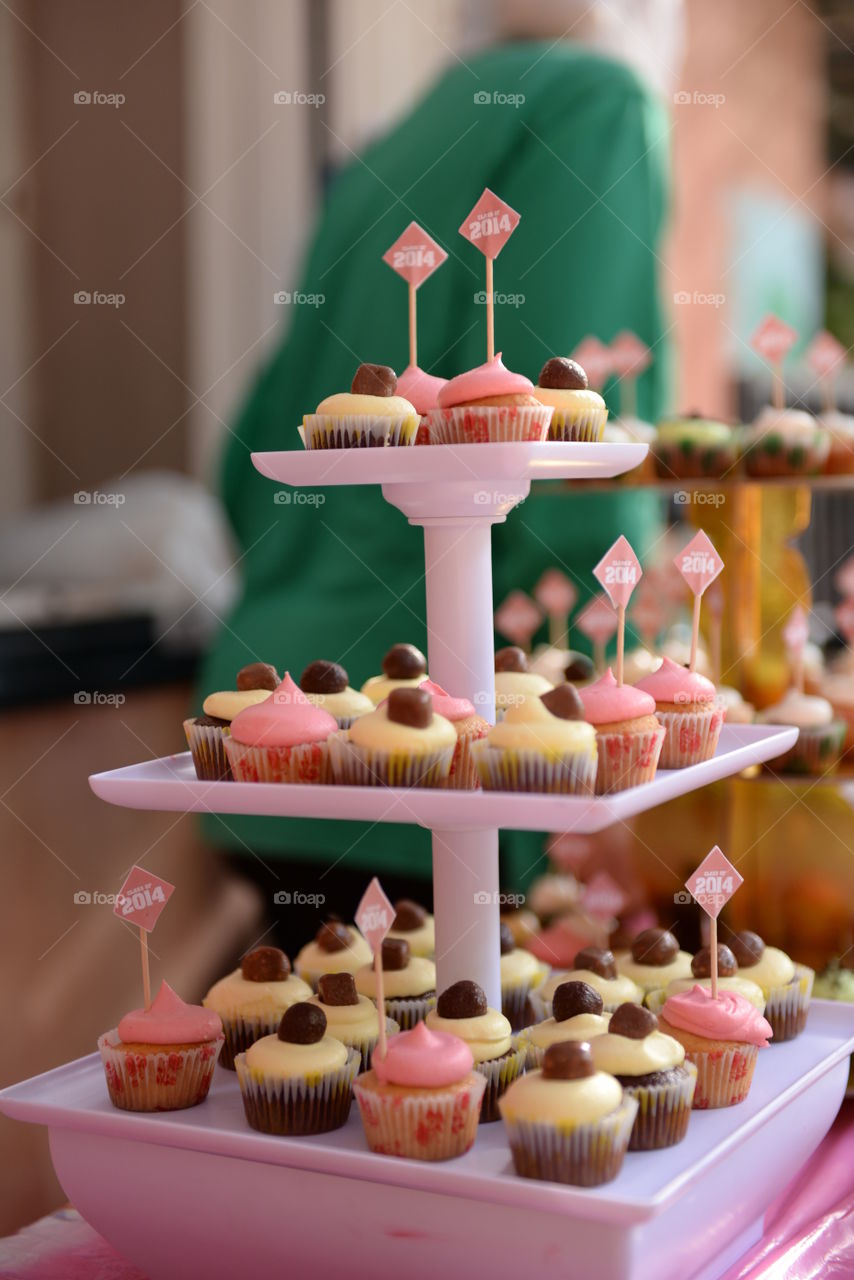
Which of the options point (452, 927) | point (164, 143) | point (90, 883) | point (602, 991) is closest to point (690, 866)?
point (602, 991)

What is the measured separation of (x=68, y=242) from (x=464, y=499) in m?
2.31

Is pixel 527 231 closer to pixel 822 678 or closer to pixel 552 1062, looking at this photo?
pixel 822 678

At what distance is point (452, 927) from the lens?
3.56 feet

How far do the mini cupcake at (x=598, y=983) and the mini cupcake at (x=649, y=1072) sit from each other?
0.15m

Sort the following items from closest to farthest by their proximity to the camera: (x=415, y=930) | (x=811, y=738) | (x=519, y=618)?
1. (x=415, y=930)
2. (x=811, y=738)
3. (x=519, y=618)

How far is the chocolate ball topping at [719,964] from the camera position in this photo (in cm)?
114

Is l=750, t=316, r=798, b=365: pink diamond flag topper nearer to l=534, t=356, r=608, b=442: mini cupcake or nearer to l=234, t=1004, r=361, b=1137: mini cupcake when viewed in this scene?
l=534, t=356, r=608, b=442: mini cupcake

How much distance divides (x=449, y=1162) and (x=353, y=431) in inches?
20.1

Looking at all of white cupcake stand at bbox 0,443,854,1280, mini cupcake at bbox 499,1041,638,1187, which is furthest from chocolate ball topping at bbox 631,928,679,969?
mini cupcake at bbox 499,1041,638,1187

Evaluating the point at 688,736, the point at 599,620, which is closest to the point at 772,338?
the point at 599,620

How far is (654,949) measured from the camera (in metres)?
1.23

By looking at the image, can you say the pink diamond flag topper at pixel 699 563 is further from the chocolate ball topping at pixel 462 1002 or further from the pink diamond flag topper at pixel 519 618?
the pink diamond flag topper at pixel 519 618

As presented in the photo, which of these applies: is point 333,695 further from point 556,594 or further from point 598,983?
point 556,594

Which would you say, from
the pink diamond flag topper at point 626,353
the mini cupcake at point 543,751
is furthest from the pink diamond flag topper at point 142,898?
the pink diamond flag topper at point 626,353
